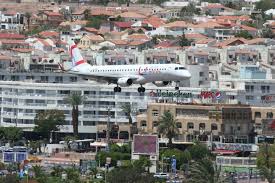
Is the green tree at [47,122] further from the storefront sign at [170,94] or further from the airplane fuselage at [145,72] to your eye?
the airplane fuselage at [145,72]

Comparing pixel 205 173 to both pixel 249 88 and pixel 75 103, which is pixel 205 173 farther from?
pixel 249 88

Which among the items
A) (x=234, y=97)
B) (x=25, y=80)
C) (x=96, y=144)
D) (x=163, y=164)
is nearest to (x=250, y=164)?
(x=163, y=164)

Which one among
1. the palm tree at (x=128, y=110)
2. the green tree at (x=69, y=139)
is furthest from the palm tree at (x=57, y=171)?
the palm tree at (x=128, y=110)

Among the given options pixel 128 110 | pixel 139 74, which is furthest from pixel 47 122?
pixel 139 74

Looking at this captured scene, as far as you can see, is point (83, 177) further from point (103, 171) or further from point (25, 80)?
point (25, 80)

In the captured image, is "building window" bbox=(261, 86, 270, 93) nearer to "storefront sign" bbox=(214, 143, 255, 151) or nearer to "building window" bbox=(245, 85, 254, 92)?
"building window" bbox=(245, 85, 254, 92)
